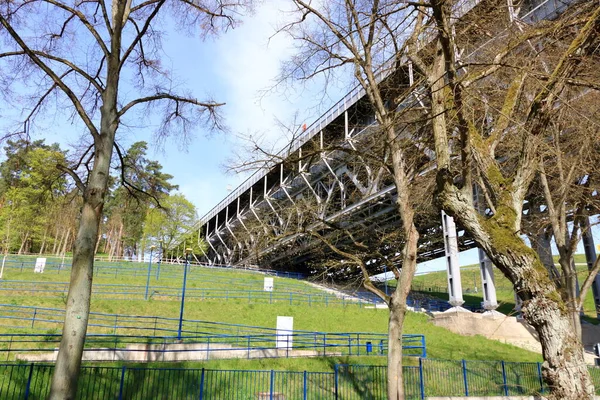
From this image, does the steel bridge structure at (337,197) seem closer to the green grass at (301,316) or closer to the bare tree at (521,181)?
the bare tree at (521,181)

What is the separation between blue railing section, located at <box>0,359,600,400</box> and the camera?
1119 cm

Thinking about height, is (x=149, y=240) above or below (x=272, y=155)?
above

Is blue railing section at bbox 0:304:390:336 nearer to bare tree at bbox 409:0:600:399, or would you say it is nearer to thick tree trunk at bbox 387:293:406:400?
thick tree trunk at bbox 387:293:406:400

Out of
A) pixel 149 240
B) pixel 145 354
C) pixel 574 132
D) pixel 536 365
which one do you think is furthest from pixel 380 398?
pixel 149 240

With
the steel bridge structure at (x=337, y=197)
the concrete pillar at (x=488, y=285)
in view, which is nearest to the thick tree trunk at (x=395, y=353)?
the steel bridge structure at (x=337, y=197)

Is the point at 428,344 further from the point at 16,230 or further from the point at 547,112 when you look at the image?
the point at 16,230

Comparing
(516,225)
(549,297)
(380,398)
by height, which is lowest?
(380,398)

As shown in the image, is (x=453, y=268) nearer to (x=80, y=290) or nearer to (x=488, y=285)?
(x=488, y=285)

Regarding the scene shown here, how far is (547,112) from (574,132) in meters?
7.28

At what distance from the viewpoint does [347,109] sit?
103 feet

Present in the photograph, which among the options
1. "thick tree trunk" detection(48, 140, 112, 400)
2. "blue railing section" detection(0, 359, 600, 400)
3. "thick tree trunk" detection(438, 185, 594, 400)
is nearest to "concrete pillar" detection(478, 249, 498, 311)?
"blue railing section" detection(0, 359, 600, 400)

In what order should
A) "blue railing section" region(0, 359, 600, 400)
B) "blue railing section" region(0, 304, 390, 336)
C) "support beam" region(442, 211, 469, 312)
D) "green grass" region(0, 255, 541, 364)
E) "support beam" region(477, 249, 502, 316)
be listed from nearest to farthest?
"blue railing section" region(0, 359, 600, 400), "blue railing section" region(0, 304, 390, 336), "green grass" region(0, 255, 541, 364), "support beam" region(442, 211, 469, 312), "support beam" region(477, 249, 502, 316)

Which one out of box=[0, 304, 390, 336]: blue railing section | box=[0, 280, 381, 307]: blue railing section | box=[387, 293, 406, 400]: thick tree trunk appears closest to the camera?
box=[387, 293, 406, 400]: thick tree trunk

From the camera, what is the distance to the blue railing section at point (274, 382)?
36.7 feet
